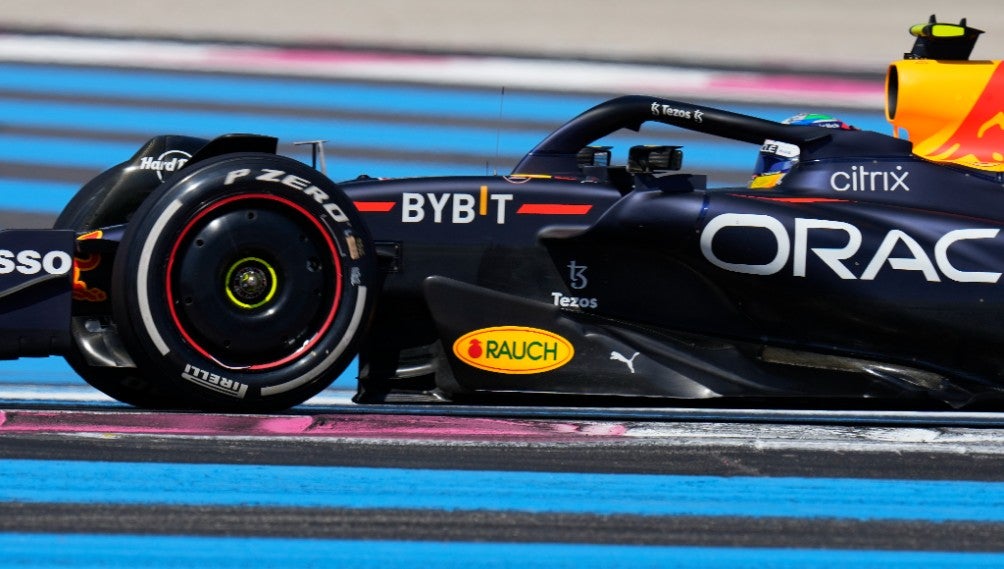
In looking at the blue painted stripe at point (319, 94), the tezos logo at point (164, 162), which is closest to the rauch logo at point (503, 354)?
the tezos logo at point (164, 162)

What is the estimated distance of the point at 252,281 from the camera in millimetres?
5234

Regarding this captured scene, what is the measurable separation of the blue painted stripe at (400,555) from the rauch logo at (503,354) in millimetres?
2090

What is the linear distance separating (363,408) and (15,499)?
2.59m

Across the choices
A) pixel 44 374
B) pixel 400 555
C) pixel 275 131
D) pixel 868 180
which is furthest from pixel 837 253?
pixel 275 131

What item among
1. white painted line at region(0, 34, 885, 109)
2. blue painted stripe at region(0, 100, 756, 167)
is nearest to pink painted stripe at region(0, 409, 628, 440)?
blue painted stripe at region(0, 100, 756, 167)

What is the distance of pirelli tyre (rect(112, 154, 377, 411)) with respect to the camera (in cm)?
515

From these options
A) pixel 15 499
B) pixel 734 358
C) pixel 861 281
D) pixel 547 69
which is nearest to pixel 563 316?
pixel 734 358

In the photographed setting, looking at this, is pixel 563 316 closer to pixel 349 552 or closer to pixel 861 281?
pixel 861 281

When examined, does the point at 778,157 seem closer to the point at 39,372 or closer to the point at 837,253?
the point at 837,253

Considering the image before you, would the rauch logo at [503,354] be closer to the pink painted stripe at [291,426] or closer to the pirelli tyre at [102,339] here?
the pink painted stripe at [291,426]

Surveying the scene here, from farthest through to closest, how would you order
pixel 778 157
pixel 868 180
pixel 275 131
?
pixel 275 131 < pixel 778 157 < pixel 868 180

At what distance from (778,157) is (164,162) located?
2.50 metres

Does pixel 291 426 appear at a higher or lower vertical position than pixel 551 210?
lower

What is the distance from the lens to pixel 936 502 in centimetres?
400
